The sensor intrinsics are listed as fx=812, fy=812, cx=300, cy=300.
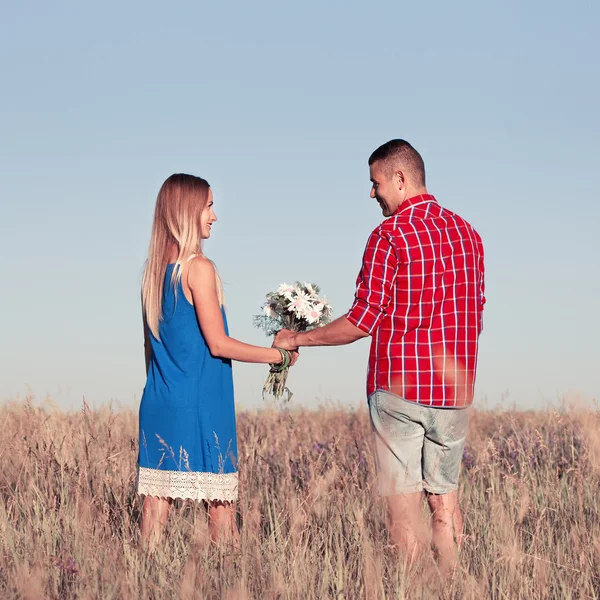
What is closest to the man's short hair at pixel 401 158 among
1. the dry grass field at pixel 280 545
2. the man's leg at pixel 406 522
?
the man's leg at pixel 406 522

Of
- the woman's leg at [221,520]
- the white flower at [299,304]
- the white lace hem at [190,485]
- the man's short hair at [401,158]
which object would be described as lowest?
the woman's leg at [221,520]

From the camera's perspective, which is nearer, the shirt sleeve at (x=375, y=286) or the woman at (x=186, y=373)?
the shirt sleeve at (x=375, y=286)

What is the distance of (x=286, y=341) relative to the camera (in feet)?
15.6

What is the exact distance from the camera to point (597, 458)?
266 inches

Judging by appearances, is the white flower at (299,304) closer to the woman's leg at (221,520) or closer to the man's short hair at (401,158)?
the man's short hair at (401,158)

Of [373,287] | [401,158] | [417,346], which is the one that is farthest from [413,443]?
[401,158]

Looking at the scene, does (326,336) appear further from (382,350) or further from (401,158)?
(401,158)

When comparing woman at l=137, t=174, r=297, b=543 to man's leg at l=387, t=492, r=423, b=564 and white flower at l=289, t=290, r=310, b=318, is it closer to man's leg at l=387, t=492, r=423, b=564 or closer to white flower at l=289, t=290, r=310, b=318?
man's leg at l=387, t=492, r=423, b=564

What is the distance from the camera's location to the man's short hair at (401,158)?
429cm

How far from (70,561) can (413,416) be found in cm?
180

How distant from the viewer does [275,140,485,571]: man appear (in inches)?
158

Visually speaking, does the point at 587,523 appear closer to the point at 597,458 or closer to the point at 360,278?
the point at 597,458

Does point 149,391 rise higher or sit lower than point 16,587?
higher

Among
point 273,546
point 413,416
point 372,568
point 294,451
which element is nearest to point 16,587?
point 273,546
